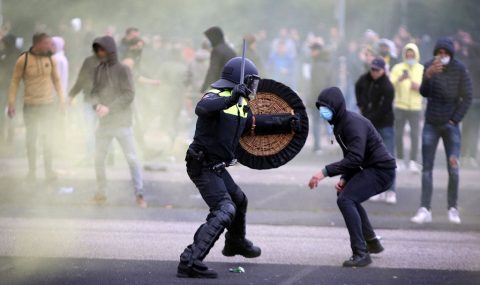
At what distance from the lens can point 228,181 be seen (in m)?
6.49

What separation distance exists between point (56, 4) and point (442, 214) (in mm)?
4213

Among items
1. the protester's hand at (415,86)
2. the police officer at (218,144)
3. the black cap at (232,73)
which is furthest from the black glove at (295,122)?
the protester's hand at (415,86)

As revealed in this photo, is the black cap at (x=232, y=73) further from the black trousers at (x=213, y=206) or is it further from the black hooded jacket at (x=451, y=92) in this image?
the black hooded jacket at (x=451, y=92)

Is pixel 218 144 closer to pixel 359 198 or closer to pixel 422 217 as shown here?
pixel 359 198

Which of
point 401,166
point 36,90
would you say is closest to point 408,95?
point 401,166

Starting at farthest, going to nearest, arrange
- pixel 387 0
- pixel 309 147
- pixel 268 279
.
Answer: pixel 309 147 < pixel 387 0 < pixel 268 279

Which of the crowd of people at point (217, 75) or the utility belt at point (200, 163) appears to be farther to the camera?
the crowd of people at point (217, 75)

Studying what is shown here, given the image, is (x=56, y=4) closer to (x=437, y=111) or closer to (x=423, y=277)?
(x=437, y=111)

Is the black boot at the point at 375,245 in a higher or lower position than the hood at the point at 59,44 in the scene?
lower

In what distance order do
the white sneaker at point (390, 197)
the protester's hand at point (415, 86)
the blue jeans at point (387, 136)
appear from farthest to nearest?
1. the protester's hand at point (415, 86)
2. the blue jeans at point (387, 136)
3. the white sneaker at point (390, 197)

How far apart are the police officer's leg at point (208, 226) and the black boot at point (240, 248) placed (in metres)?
0.46

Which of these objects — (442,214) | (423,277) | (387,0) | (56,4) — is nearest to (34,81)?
(56,4)

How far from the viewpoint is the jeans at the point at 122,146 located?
29.8 ft

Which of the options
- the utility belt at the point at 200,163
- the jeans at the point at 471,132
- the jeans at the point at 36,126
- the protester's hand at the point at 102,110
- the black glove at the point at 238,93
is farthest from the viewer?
the jeans at the point at 471,132
